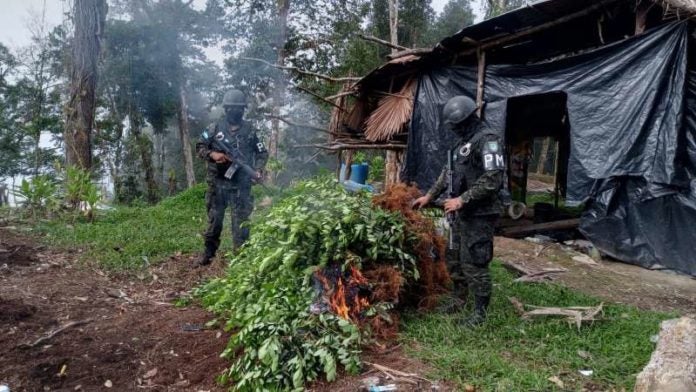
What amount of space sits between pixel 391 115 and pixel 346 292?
5.62 m

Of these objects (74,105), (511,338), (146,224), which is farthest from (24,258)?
(511,338)

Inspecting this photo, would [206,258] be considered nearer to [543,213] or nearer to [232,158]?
[232,158]

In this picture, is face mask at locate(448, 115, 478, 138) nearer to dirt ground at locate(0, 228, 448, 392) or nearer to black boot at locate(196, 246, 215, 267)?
dirt ground at locate(0, 228, 448, 392)

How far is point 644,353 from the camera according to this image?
3.16 metres

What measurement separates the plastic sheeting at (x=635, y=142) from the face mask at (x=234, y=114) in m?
4.09

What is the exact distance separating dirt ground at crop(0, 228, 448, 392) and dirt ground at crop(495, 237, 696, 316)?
3017 mm

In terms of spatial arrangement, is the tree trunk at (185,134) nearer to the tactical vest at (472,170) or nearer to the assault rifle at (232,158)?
the assault rifle at (232,158)

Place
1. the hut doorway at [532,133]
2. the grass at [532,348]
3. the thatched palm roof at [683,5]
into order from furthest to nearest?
1. the hut doorway at [532,133]
2. the thatched palm roof at [683,5]
3. the grass at [532,348]

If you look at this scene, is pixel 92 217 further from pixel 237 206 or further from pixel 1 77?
pixel 1 77

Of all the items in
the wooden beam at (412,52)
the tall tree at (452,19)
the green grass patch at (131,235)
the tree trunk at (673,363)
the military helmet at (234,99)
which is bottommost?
the green grass patch at (131,235)

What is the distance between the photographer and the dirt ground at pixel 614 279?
4617 mm

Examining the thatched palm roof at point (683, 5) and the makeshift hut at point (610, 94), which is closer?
the thatched palm roof at point (683, 5)

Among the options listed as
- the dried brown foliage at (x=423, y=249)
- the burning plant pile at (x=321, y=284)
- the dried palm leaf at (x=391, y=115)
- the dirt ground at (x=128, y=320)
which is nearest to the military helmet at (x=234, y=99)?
the burning plant pile at (x=321, y=284)

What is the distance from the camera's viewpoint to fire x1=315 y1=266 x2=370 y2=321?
3328 mm
